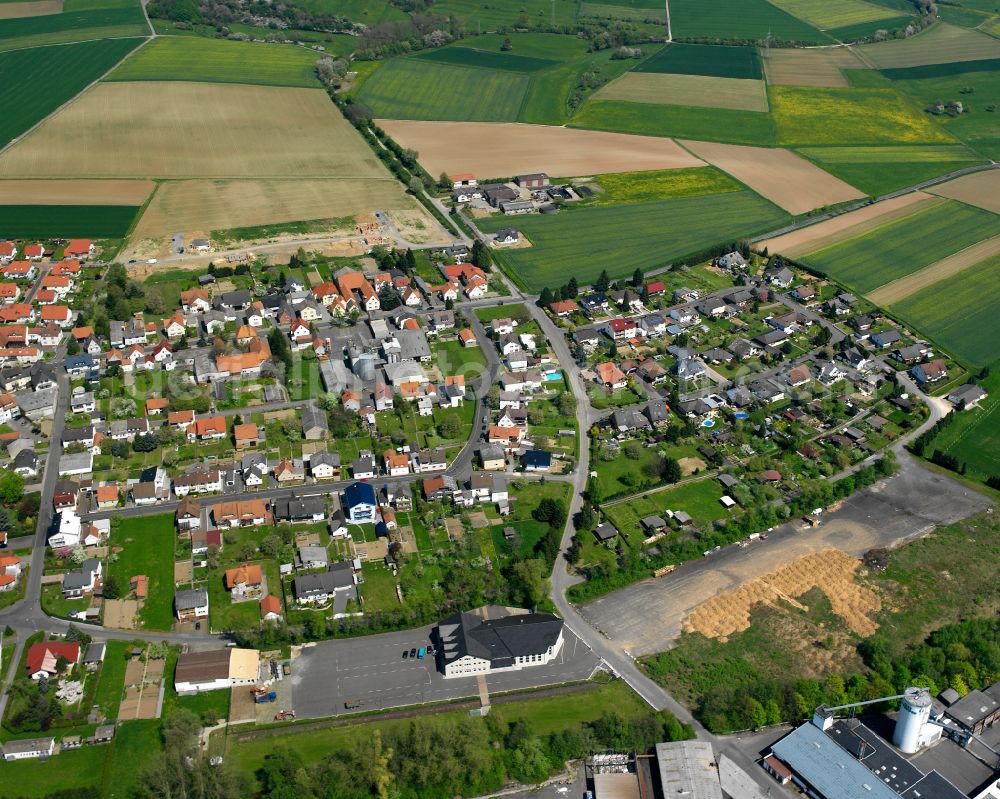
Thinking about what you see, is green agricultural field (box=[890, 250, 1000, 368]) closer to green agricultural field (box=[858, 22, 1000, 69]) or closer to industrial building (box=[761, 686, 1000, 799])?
industrial building (box=[761, 686, 1000, 799])

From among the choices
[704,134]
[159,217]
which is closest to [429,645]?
[159,217]

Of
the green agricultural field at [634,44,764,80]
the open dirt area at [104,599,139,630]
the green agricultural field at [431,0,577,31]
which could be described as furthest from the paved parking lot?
the green agricultural field at [431,0,577,31]

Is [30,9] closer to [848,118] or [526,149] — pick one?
[526,149]

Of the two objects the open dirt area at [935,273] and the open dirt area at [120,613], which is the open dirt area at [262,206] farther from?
the open dirt area at [120,613]

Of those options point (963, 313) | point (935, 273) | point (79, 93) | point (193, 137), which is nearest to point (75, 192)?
point (193, 137)

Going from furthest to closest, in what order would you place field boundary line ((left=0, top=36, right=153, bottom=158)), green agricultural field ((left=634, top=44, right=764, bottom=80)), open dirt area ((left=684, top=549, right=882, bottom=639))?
green agricultural field ((left=634, top=44, right=764, bottom=80)) < field boundary line ((left=0, top=36, right=153, bottom=158)) < open dirt area ((left=684, top=549, right=882, bottom=639))

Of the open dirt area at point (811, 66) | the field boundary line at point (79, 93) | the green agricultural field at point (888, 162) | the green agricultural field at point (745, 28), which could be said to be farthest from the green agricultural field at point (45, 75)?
the open dirt area at point (811, 66)
